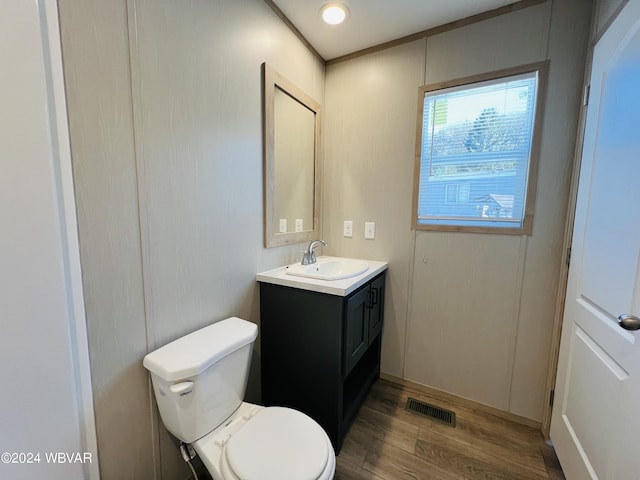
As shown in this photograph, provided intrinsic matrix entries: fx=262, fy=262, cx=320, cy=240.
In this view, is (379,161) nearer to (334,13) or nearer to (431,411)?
(334,13)

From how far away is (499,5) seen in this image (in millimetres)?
1502

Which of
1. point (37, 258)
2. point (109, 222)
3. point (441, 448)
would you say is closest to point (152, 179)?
point (109, 222)

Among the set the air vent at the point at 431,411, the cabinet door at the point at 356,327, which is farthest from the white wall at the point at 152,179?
the air vent at the point at 431,411

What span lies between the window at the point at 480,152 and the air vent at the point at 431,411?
121 cm

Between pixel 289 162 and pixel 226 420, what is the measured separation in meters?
1.47

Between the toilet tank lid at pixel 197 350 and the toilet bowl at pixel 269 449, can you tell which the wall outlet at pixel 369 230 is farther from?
the toilet bowl at pixel 269 449

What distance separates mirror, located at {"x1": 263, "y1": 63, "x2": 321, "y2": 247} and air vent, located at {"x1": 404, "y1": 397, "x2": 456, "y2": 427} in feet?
4.48

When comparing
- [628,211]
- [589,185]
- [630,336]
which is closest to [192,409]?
[630,336]

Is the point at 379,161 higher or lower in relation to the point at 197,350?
higher

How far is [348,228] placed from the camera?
2.11 m

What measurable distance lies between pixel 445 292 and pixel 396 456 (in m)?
1.00

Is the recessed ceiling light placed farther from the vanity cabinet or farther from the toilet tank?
the toilet tank

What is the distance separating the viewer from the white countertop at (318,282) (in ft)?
4.35

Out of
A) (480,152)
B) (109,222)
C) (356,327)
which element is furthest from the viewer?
(480,152)
